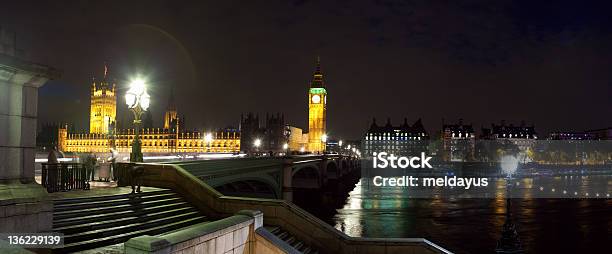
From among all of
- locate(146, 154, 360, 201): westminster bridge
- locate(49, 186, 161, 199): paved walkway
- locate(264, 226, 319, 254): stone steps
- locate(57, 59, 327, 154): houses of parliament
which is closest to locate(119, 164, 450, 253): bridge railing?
locate(264, 226, 319, 254): stone steps

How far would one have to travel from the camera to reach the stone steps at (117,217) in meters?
12.3

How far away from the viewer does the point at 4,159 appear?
10891 millimetres

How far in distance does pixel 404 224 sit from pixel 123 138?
149m

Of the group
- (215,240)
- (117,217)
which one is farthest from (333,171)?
(215,240)

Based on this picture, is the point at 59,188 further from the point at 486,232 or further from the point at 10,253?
the point at 486,232

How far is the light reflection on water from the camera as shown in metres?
41.1

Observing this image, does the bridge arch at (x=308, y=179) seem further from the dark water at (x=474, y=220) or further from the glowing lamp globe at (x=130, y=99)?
the glowing lamp globe at (x=130, y=99)

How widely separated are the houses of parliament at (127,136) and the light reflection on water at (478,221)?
97.0m

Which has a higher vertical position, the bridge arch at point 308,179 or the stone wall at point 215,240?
the stone wall at point 215,240

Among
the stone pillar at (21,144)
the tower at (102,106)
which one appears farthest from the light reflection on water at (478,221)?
the tower at (102,106)

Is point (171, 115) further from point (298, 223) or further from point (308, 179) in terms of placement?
point (298, 223)

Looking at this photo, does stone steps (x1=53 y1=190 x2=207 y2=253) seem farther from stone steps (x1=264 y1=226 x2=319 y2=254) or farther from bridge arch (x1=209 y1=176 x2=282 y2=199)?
bridge arch (x1=209 y1=176 x2=282 y2=199)

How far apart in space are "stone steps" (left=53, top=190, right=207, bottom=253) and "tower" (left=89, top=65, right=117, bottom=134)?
184312mm

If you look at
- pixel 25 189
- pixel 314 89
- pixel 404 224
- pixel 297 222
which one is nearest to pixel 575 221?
pixel 404 224
